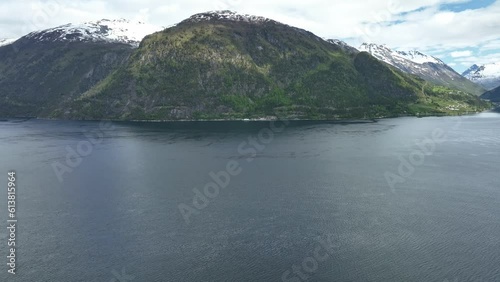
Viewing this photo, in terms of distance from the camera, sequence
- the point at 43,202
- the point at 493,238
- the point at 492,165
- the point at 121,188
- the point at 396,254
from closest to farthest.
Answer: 1. the point at 396,254
2. the point at 493,238
3. the point at 43,202
4. the point at 121,188
5. the point at 492,165

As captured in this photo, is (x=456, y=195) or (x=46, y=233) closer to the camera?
(x=46, y=233)

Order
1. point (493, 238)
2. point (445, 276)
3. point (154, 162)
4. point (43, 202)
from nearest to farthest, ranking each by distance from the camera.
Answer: point (445, 276)
point (493, 238)
point (43, 202)
point (154, 162)

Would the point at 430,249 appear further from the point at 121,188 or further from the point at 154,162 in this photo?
the point at 154,162

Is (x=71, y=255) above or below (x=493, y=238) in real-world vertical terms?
below

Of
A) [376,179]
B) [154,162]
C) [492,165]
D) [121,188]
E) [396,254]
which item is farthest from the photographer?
[154,162]

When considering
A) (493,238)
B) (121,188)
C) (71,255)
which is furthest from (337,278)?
(121,188)

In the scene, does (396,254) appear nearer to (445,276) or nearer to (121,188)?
(445,276)

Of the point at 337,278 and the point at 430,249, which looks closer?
the point at 337,278

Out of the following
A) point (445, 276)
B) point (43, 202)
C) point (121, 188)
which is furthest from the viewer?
point (121, 188)

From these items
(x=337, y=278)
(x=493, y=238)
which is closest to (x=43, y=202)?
(x=337, y=278)

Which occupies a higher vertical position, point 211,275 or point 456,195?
point 456,195
